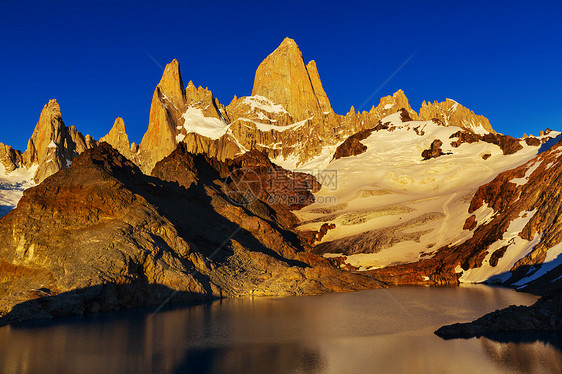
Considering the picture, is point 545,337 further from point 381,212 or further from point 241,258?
point 381,212

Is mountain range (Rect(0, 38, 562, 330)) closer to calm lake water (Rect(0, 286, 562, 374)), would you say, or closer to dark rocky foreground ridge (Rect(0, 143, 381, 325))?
dark rocky foreground ridge (Rect(0, 143, 381, 325))

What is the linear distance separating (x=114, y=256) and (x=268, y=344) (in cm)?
2712

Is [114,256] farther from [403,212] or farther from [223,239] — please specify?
[403,212]

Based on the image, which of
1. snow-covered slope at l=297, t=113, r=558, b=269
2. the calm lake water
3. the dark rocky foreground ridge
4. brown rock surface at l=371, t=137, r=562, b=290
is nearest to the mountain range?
the dark rocky foreground ridge

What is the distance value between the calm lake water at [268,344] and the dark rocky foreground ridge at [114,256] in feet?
15.3

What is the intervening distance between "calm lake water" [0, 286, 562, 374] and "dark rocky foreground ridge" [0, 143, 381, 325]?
4649 mm

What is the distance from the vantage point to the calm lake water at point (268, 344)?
29.2 meters

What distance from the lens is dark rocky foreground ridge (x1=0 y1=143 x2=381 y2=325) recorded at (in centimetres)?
5225

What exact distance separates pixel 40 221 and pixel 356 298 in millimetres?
42219

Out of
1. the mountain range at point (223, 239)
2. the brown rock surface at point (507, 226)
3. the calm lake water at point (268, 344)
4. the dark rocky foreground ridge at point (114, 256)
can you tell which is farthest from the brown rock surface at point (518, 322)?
the dark rocky foreground ridge at point (114, 256)

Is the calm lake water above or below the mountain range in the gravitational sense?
below

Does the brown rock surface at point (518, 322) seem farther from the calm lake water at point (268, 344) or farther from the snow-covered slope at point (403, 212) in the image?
the snow-covered slope at point (403, 212)

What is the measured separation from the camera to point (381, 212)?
158 meters

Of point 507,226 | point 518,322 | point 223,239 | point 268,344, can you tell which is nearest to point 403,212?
point 507,226
